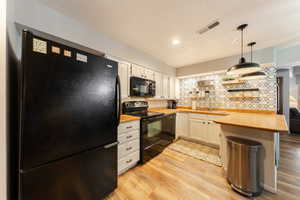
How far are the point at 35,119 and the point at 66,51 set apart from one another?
64 centimetres

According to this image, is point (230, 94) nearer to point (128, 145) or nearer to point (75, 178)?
point (128, 145)

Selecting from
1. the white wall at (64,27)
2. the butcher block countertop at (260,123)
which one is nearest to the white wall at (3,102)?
the white wall at (64,27)

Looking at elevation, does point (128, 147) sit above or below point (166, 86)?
below

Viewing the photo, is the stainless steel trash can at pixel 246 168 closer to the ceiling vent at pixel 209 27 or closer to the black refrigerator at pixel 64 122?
the black refrigerator at pixel 64 122

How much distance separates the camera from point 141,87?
2.64 m

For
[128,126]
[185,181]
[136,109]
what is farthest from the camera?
[136,109]

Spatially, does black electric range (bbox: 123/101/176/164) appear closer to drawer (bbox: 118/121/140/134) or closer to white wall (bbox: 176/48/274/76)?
drawer (bbox: 118/121/140/134)

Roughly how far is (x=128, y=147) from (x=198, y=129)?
2198 millimetres

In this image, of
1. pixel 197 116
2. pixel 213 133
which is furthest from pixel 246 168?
pixel 197 116

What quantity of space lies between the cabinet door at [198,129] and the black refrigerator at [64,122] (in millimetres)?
2587

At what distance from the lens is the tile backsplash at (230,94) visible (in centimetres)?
263

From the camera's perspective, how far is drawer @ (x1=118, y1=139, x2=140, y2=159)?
5.74ft

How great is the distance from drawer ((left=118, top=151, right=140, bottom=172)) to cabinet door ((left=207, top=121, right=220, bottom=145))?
205 centimetres

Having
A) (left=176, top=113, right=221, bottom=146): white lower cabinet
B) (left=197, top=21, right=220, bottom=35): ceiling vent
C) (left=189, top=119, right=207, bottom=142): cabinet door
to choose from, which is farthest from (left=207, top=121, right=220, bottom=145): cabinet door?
(left=197, top=21, right=220, bottom=35): ceiling vent
